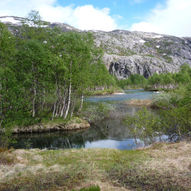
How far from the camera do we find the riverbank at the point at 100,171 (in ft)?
26.1

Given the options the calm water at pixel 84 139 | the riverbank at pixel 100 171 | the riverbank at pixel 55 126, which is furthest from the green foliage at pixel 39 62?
Answer: the riverbank at pixel 100 171

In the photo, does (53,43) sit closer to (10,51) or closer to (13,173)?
(10,51)

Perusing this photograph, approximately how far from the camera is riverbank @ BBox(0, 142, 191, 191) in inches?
313

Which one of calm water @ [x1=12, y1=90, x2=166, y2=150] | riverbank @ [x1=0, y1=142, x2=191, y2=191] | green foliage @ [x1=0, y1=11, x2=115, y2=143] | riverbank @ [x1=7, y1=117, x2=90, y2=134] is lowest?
calm water @ [x1=12, y1=90, x2=166, y2=150]

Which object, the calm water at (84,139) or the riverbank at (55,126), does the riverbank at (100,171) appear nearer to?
the calm water at (84,139)

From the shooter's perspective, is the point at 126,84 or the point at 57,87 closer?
the point at 57,87

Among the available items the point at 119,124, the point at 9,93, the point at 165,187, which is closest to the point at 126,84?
the point at 119,124

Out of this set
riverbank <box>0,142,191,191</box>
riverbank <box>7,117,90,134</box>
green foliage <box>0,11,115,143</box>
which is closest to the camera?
riverbank <box>0,142,191,191</box>

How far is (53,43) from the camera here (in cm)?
3016

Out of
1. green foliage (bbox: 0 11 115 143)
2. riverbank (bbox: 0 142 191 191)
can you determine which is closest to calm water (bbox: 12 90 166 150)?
green foliage (bbox: 0 11 115 143)

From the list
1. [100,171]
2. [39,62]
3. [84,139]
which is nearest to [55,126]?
[84,139]

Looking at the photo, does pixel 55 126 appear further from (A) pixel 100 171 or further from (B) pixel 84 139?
(A) pixel 100 171

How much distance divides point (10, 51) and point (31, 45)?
3.23 m

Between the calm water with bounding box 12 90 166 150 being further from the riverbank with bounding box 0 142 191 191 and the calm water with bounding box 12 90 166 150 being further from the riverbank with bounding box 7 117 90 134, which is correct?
the riverbank with bounding box 0 142 191 191
